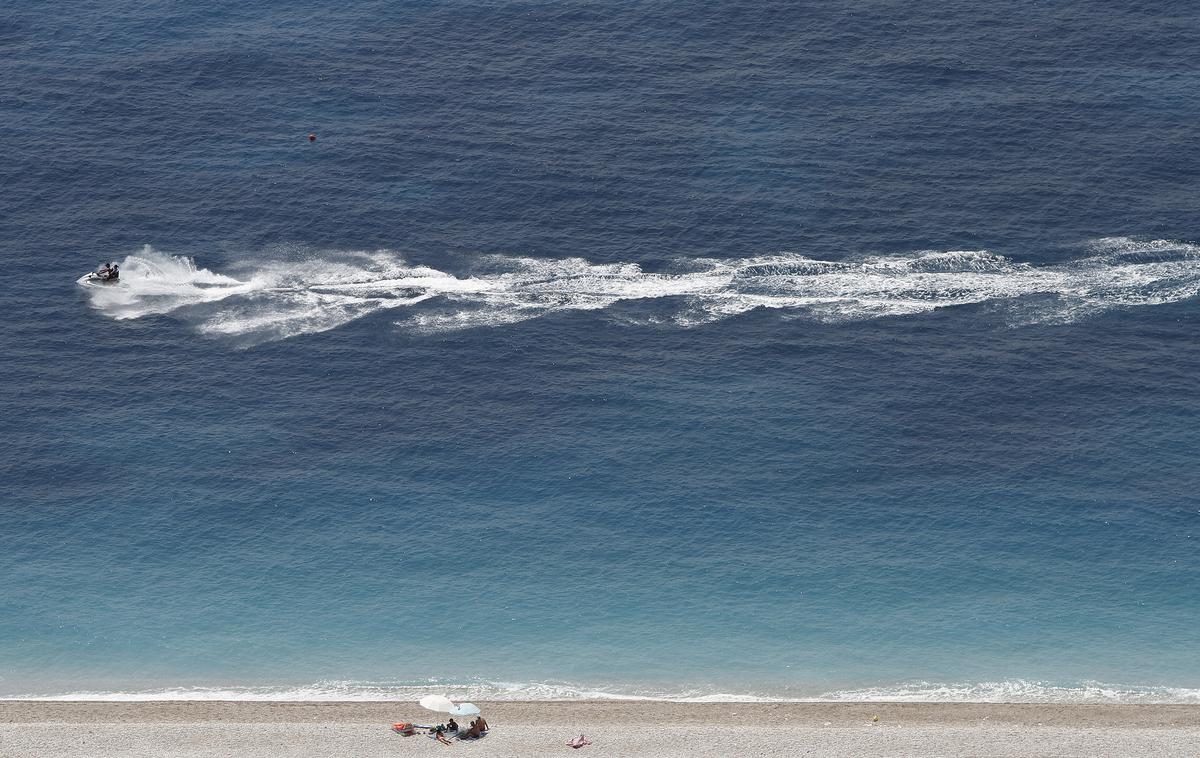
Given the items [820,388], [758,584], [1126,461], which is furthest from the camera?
[820,388]

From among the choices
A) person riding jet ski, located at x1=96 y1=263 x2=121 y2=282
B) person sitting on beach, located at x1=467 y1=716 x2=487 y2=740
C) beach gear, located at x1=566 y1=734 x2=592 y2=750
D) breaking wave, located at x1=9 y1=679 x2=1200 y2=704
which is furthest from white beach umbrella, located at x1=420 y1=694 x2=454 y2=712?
person riding jet ski, located at x1=96 y1=263 x2=121 y2=282

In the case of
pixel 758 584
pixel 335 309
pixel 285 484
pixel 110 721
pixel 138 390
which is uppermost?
pixel 335 309

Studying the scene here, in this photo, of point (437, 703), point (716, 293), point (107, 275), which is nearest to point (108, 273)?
point (107, 275)

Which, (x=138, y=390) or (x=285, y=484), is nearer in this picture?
(x=285, y=484)

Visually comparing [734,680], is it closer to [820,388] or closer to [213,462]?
[820,388]

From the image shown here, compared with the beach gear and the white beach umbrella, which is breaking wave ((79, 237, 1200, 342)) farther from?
the beach gear

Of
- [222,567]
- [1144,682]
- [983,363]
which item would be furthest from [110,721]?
[983,363]

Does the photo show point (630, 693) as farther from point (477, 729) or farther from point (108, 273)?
point (108, 273)
